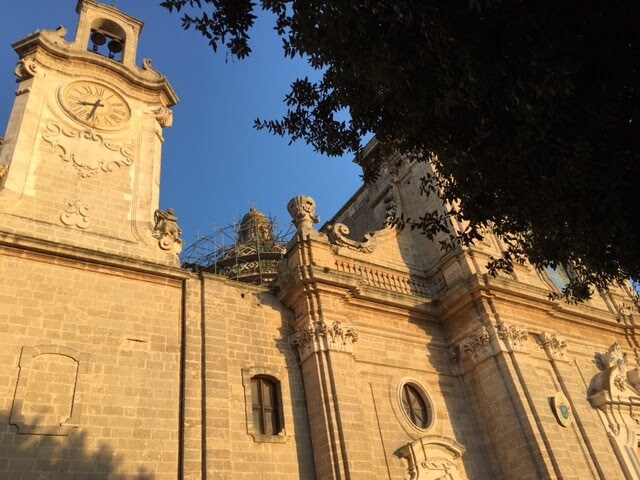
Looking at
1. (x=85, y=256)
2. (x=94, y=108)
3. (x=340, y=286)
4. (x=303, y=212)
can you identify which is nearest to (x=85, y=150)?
(x=94, y=108)

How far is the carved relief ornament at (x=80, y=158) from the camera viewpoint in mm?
12258

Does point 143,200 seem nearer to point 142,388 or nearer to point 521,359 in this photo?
point 142,388

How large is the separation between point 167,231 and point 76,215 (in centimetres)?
186

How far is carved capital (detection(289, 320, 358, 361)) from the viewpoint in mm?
11633

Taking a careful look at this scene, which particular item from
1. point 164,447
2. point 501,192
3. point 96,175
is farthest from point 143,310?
point 501,192

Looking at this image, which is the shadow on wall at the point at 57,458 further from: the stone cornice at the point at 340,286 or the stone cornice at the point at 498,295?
the stone cornice at the point at 498,295

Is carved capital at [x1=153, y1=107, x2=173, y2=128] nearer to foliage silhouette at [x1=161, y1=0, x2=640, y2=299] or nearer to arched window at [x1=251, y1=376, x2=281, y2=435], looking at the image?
arched window at [x1=251, y1=376, x2=281, y2=435]

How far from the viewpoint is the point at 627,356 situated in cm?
1711

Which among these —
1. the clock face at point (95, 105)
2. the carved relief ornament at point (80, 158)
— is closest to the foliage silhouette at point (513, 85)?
the carved relief ornament at point (80, 158)

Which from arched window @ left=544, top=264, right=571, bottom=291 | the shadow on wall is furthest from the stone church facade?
arched window @ left=544, top=264, right=571, bottom=291

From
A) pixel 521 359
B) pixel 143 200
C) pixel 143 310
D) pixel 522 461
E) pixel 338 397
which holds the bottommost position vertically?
pixel 522 461

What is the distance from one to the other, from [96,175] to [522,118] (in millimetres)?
9956

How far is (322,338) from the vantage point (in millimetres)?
11688

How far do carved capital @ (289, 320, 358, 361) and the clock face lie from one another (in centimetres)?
680
